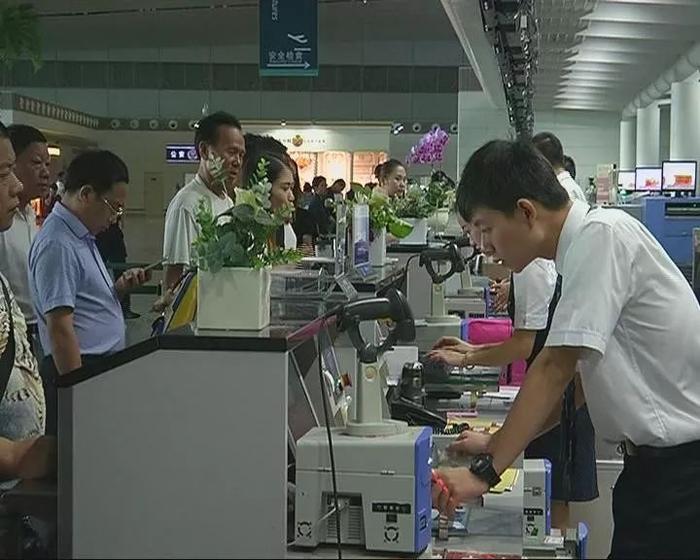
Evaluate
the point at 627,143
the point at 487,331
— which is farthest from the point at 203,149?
the point at 627,143

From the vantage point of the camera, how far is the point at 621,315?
2.26 m

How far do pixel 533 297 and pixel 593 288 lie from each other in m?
1.71

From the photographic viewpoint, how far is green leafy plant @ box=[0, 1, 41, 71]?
6.73m

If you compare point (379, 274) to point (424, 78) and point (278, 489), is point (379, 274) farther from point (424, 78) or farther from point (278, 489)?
point (424, 78)

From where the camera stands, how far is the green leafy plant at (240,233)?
84.8 inches

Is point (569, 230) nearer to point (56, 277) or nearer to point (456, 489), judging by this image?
point (456, 489)

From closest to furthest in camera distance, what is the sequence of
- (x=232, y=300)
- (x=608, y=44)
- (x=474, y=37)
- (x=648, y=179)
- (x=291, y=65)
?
(x=232, y=300) → (x=291, y=65) → (x=474, y=37) → (x=608, y=44) → (x=648, y=179)

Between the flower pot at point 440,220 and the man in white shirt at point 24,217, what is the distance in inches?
118

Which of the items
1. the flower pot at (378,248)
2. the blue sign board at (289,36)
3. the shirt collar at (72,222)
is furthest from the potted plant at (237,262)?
the blue sign board at (289,36)

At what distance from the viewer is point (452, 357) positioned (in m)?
3.81

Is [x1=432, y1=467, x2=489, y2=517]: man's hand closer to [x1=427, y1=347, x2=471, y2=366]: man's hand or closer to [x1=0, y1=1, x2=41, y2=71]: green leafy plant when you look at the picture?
[x1=427, y1=347, x2=471, y2=366]: man's hand

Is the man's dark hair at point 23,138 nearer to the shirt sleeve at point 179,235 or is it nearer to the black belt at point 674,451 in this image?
the shirt sleeve at point 179,235

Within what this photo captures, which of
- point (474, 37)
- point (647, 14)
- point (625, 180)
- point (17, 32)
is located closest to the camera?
point (17, 32)

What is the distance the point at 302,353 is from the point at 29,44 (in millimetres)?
4821
